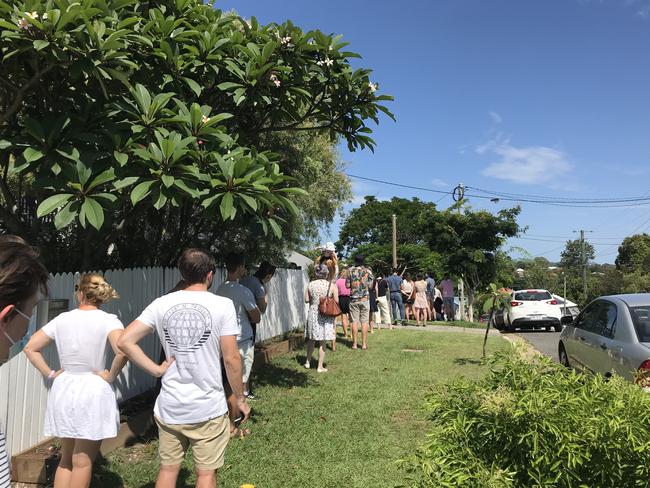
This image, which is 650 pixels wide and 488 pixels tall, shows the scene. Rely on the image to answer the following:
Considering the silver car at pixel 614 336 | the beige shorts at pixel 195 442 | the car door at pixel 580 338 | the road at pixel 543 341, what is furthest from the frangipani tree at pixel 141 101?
the road at pixel 543 341

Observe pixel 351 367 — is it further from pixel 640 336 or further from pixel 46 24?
pixel 46 24

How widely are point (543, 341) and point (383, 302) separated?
4.60 meters

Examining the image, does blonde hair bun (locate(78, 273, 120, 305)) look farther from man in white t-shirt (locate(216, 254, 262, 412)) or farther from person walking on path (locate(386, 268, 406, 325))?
person walking on path (locate(386, 268, 406, 325))

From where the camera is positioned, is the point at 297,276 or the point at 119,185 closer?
the point at 119,185

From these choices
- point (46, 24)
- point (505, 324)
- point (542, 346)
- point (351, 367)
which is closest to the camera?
point (46, 24)

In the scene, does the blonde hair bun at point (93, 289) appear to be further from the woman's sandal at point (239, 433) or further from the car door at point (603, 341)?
the car door at point (603, 341)

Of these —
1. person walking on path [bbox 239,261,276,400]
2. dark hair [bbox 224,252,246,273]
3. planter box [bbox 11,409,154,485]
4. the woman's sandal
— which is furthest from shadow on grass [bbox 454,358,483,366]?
planter box [bbox 11,409,154,485]

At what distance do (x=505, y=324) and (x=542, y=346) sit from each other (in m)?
6.33

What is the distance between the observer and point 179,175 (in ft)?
13.0

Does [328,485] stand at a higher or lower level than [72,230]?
lower

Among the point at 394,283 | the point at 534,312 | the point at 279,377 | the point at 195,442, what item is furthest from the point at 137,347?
the point at 534,312

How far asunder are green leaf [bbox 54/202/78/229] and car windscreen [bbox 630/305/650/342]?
5300 millimetres

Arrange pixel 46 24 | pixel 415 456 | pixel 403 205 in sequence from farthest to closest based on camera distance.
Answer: pixel 403 205 → pixel 46 24 → pixel 415 456

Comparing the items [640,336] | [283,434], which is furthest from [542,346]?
[283,434]
